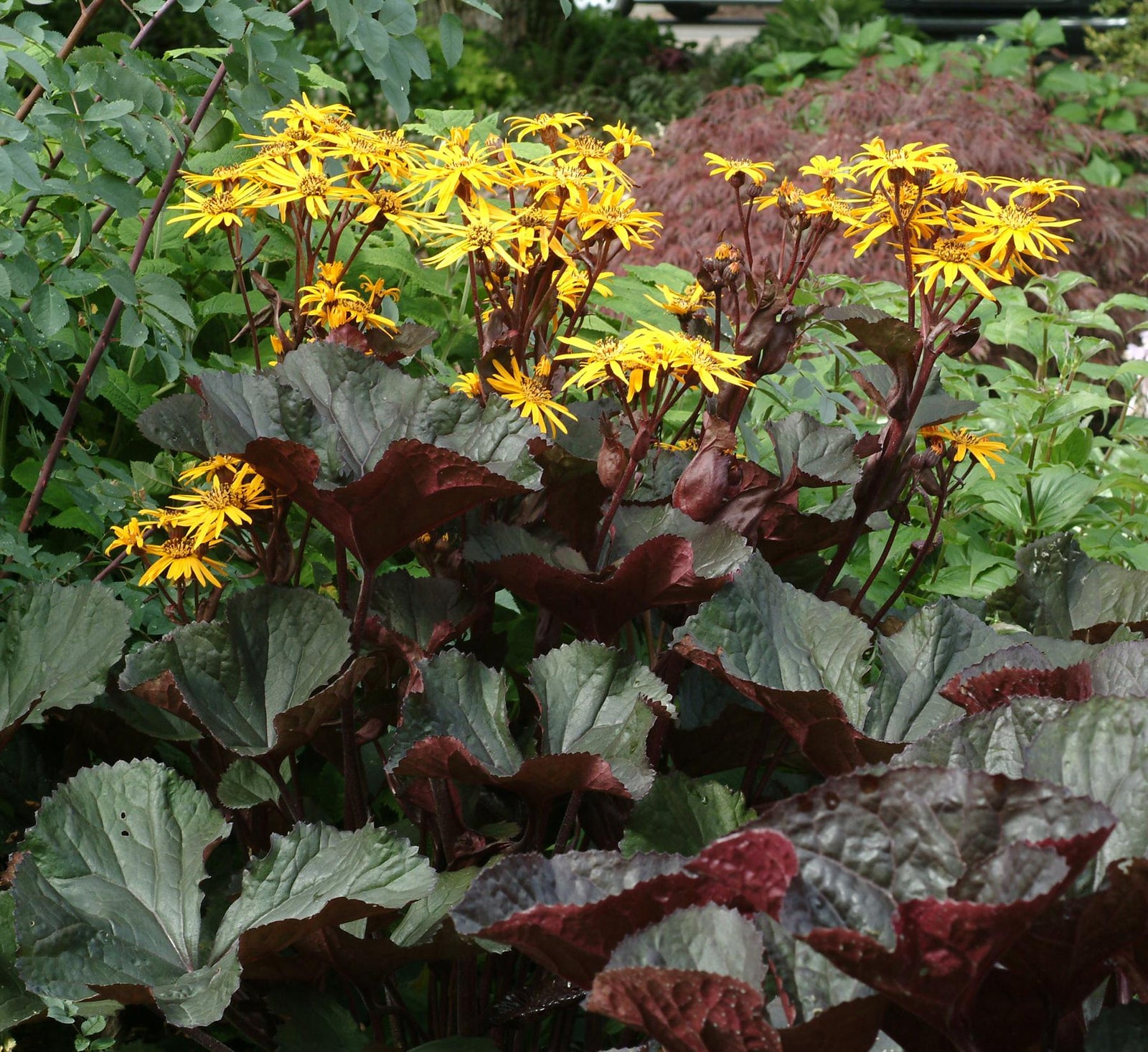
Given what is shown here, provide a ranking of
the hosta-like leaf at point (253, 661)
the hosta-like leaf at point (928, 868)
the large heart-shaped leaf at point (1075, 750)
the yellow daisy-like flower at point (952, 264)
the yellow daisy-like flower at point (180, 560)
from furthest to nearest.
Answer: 1. the yellow daisy-like flower at point (180, 560)
2. the yellow daisy-like flower at point (952, 264)
3. the hosta-like leaf at point (253, 661)
4. the large heart-shaped leaf at point (1075, 750)
5. the hosta-like leaf at point (928, 868)

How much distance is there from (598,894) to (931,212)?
0.95m

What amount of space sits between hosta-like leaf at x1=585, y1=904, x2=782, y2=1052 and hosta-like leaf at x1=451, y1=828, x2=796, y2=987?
0.02 m

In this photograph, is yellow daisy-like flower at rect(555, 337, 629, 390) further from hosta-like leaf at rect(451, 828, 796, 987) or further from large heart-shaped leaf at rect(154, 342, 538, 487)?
hosta-like leaf at rect(451, 828, 796, 987)

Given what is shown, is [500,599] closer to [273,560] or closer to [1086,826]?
[273,560]

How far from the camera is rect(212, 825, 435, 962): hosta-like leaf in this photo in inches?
38.6

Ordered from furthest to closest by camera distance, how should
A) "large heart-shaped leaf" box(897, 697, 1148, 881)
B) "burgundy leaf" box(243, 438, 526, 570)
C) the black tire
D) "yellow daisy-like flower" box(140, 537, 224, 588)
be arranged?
1. the black tire
2. "yellow daisy-like flower" box(140, 537, 224, 588)
3. "burgundy leaf" box(243, 438, 526, 570)
4. "large heart-shaped leaf" box(897, 697, 1148, 881)

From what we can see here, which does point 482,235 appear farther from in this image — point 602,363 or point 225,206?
point 225,206

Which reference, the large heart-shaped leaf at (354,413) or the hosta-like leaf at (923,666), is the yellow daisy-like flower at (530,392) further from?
the hosta-like leaf at (923,666)

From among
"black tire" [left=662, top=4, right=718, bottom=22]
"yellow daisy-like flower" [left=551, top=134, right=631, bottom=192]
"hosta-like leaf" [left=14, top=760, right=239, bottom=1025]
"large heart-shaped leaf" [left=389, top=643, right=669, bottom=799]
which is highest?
"black tire" [left=662, top=4, right=718, bottom=22]

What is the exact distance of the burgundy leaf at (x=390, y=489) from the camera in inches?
42.2

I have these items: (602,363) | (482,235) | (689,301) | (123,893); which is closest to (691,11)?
(689,301)

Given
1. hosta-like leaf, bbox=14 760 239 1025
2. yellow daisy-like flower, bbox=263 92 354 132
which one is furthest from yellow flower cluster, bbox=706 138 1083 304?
hosta-like leaf, bbox=14 760 239 1025

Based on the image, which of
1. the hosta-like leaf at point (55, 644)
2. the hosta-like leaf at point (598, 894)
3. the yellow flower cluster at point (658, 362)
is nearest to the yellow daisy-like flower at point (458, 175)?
the yellow flower cluster at point (658, 362)

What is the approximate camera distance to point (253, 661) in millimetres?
1225
